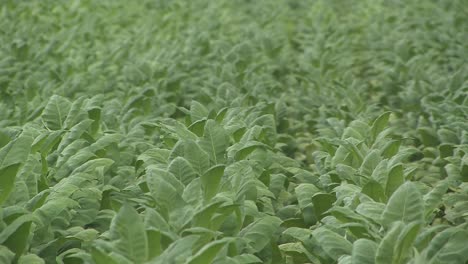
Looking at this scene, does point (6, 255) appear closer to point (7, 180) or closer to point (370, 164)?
point (7, 180)

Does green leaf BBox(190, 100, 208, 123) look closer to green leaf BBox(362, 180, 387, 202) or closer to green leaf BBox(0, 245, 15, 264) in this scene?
green leaf BBox(362, 180, 387, 202)

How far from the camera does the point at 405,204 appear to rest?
3.19 meters

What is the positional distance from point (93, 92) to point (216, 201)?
→ 12.9 ft

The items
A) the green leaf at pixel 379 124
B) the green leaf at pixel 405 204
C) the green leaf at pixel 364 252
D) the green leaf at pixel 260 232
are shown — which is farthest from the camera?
the green leaf at pixel 379 124

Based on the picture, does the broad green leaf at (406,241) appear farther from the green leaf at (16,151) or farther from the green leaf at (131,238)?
the green leaf at (16,151)

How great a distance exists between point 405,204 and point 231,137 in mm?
1790

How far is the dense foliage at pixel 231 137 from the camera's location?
3.27 meters

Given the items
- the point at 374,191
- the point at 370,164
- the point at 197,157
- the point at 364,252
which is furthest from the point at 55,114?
the point at 364,252

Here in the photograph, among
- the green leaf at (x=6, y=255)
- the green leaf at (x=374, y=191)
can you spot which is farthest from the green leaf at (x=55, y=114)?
the green leaf at (x=374, y=191)

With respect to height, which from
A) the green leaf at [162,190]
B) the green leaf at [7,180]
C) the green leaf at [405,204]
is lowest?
the green leaf at [405,204]

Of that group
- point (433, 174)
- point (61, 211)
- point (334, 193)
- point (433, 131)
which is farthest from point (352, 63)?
point (61, 211)

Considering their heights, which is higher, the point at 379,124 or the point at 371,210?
the point at 371,210

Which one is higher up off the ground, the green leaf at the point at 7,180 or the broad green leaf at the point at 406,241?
the green leaf at the point at 7,180

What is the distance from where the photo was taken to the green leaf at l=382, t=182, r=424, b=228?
125 inches
